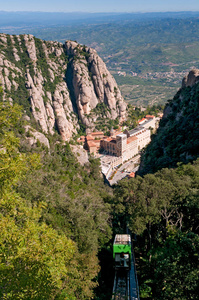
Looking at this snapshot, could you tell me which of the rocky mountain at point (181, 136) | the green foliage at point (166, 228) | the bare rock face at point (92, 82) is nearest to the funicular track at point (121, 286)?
the green foliage at point (166, 228)

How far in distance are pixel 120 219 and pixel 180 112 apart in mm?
30706

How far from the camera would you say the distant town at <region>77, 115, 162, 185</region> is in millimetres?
90438

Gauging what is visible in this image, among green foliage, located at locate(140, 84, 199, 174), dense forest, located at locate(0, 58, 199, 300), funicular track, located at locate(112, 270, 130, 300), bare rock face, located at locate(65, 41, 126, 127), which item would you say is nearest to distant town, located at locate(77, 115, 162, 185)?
bare rock face, located at locate(65, 41, 126, 127)

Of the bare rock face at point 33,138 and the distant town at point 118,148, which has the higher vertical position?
the bare rock face at point 33,138

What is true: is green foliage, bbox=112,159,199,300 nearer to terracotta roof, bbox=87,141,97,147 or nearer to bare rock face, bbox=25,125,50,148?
bare rock face, bbox=25,125,50,148

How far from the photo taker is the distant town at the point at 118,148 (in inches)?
3561

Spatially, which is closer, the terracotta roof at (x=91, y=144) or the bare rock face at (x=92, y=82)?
the terracotta roof at (x=91, y=144)

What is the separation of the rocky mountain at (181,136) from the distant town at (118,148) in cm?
3129

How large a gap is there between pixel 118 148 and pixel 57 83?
4519 cm

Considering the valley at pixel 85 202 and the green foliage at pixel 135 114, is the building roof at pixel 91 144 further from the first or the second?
the green foliage at pixel 135 114

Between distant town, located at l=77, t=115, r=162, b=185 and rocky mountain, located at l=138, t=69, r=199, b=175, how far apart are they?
3129 centimetres

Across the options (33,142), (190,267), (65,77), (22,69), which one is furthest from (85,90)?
(190,267)

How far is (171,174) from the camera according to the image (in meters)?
29.3

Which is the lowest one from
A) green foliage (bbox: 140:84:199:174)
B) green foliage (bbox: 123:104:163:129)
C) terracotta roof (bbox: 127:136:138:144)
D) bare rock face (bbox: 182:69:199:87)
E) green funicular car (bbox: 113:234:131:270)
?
terracotta roof (bbox: 127:136:138:144)
